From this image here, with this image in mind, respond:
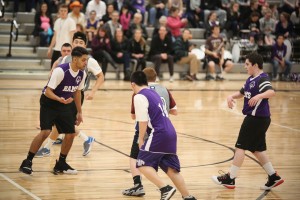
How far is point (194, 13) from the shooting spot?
23812 mm

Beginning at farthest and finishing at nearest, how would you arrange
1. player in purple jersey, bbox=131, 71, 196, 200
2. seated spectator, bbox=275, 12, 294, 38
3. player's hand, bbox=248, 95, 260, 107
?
1. seated spectator, bbox=275, 12, 294, 38
2. player's hand, bbox=248, 95, 260, 107
3. player in purple jersey, bbox=131, 71, 196, 200

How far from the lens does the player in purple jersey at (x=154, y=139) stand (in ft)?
23.7

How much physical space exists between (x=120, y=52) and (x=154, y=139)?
13.7 meters

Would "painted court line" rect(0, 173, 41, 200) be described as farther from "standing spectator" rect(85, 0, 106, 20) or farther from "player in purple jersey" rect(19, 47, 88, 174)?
"standing spectator" rect(85, 0, 106, 20)

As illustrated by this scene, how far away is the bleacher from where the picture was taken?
66.1 feet

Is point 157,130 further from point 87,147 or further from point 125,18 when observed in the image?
point 125,18

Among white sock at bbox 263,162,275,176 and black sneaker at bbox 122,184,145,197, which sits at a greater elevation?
white sock at bbox 263,162,275,176

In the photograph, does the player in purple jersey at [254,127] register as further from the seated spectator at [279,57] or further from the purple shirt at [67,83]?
the seated spectator at [279,57]

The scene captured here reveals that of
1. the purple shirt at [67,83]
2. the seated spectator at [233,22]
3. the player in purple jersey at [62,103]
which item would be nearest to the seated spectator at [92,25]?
the seated spectator at [233,22]

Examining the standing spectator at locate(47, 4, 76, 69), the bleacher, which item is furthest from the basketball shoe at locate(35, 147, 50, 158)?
the bleacher

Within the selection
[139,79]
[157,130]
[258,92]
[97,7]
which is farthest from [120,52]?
[157,130]

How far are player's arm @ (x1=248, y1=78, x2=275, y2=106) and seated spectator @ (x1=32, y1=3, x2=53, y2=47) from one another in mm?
13237

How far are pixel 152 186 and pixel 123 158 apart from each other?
159 cm

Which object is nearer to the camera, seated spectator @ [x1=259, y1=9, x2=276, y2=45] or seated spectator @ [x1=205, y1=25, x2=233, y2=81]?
seated spectator @ [x1=205, y1=25, x2=233, y2=81]
